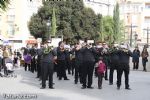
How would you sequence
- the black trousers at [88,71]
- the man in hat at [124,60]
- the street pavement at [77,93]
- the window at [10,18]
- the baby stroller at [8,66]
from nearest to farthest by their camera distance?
the street pavement at [77,93]
the man in hat at [124,60]
the black trousers at [88,71]
the baby stroller at [8,66]
the window at [10,18]

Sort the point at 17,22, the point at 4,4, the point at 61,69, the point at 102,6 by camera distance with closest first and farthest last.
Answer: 1. the point at 4,4
2. the point at 61,69
3. the point at 17,22
4. the point at 102,6

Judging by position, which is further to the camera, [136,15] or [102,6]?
[136,15]

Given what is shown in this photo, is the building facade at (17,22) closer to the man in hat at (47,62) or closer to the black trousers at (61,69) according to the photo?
the black trousers at (61,69)

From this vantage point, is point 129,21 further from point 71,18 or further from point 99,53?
point 99,53

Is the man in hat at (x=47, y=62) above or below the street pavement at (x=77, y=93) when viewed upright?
above

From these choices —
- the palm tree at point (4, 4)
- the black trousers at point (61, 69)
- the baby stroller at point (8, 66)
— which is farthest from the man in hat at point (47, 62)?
the palm tree at point (4, 4)

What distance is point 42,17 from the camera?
75.6m

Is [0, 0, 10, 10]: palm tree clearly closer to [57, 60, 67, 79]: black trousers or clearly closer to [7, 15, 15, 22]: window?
[57, 60, 67, 79]: black trousers

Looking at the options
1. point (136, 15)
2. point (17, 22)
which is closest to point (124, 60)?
point (17, 22)

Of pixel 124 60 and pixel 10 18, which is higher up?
pixel 10 18

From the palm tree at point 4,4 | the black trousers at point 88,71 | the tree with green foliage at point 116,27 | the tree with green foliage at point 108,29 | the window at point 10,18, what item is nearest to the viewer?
the palm tree at point 4,4

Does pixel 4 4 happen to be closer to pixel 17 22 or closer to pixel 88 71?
pixel 88 71

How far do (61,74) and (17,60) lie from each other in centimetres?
1605

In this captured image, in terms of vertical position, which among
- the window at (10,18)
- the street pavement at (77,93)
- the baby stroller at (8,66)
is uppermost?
the window at (10,18)
